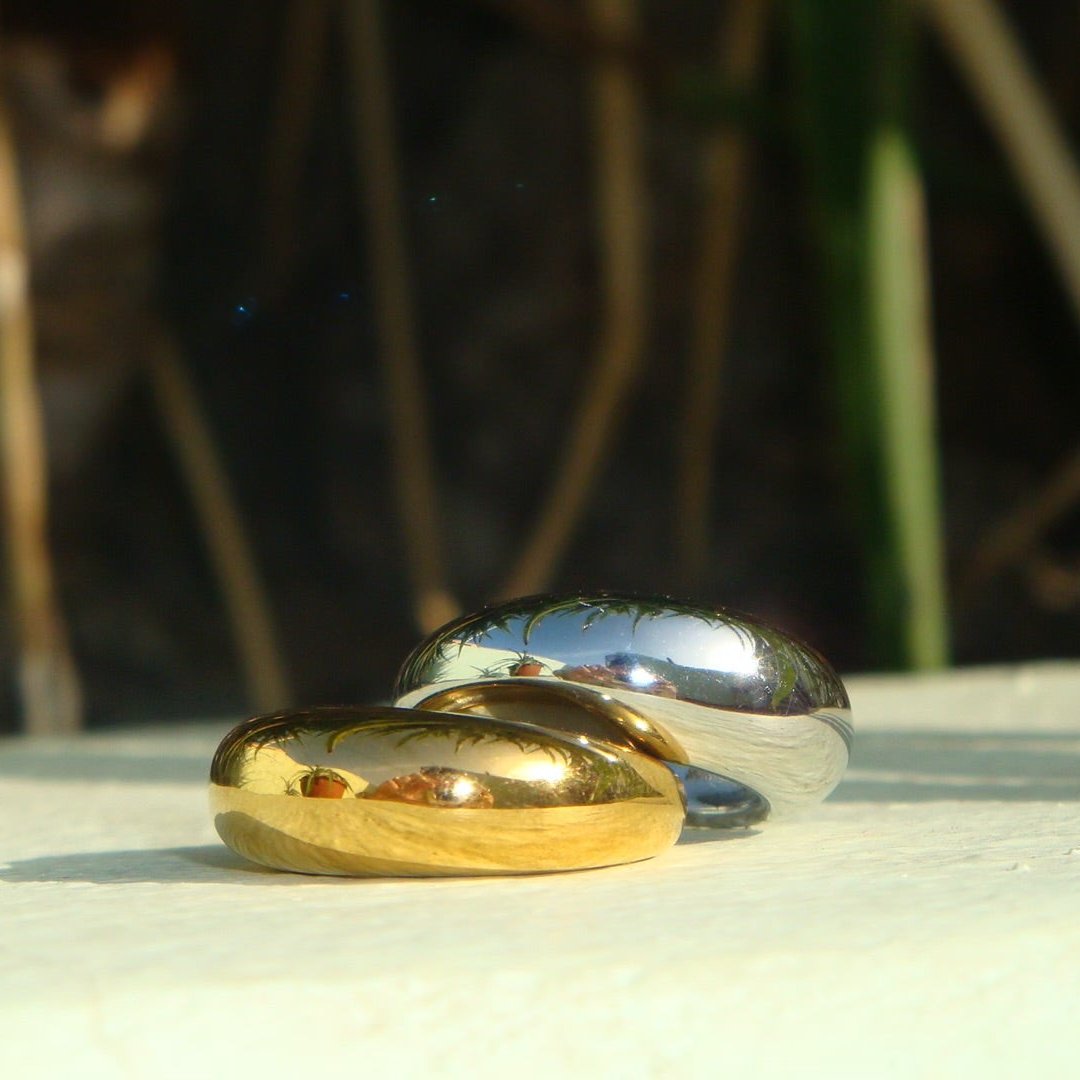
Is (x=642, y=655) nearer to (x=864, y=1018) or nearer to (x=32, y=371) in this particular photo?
(x=864, y=1018)

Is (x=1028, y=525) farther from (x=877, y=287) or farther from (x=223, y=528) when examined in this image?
(x=223, y=528)

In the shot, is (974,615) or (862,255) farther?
(974,615)

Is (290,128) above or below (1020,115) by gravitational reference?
above

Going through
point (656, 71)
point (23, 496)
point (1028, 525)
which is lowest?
point (1028, 525)

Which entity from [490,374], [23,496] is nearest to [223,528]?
[23,496]

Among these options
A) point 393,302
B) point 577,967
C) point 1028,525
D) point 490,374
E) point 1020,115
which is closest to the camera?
point 577,967

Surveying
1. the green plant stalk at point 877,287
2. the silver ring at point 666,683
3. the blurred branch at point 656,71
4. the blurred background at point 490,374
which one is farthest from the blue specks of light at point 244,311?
the silver ring at point 666,683

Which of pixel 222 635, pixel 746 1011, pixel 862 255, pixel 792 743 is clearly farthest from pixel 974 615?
pixel 746 1011

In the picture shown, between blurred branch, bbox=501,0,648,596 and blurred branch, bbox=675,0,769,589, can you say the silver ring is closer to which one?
blurred branch, bbox=501,0,648,596
